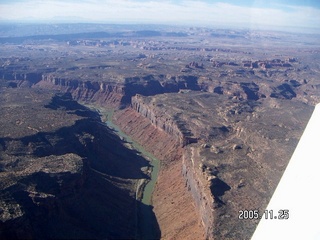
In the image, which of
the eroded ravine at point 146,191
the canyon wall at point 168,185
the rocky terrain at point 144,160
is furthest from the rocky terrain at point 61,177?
the canyon wall at point 168,185

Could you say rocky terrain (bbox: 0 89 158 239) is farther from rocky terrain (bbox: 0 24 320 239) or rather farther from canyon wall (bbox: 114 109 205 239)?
canyon wall (bbox: 114 109 205 239)

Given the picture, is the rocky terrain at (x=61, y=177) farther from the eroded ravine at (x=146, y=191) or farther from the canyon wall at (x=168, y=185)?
the canyon wall at (x=168, y=185)

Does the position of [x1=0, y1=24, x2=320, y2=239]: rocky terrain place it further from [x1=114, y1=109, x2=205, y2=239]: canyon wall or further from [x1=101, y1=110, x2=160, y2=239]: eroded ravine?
[x1=101, y1=110, x2=160, y2=239]: eroded ravine

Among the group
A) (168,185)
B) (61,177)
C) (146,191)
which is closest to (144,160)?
(168,185)

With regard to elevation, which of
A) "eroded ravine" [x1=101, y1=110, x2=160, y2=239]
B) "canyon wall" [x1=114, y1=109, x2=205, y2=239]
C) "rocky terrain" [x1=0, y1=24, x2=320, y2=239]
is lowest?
"eroded ravine" [x1=101, y1=110, x2=160, y2=239]

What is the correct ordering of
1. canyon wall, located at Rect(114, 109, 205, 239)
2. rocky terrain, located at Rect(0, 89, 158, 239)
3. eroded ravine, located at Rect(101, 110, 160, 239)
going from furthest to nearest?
eroded ravine, located at Rect(101, 110, 160, 239) < canyon wall, located at Rect(114, 109, 205, 239) < rocky terrain, located at Rect(0, 89, 158, 239)

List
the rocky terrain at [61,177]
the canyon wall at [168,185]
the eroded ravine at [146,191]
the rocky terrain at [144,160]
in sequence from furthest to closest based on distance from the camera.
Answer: the eroded ravine at [146,191] → the canyon wall at [168,185] → the rocky terrain at [144,160] → the rocky terrain at [61,177]

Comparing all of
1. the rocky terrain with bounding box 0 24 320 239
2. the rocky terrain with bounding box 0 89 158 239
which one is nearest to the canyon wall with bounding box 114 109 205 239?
the rocky terrain with bounding box 0 24 320 239

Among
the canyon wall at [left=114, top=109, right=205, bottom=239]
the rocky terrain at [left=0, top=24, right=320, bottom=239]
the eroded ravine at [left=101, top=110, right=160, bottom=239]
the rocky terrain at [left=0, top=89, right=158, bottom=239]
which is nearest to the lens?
the rocky terrain at [left=0, top=89, right=158, bottom=239]

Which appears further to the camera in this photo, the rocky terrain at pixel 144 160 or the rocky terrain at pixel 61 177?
the rocky terrain at pixel 144 160

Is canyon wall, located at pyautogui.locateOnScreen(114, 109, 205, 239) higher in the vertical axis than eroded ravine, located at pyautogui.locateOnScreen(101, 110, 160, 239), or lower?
higher

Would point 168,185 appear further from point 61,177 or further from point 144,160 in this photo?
point 61,177

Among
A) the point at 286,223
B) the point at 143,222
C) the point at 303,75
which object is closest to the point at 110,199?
the point at 143,222

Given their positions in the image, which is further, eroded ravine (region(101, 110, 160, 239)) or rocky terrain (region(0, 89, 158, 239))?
eroded ravine (region(101, 110, 160, 239))
